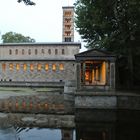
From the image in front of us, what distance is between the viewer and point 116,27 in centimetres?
3769

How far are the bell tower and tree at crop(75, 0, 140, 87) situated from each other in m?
45.0

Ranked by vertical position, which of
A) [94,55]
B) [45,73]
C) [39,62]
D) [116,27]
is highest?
[116,27]

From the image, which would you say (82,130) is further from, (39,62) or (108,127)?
(39,62)

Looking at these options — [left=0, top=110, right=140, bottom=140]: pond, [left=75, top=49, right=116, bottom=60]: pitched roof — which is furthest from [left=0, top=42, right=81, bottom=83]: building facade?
[left=0, top=110, right=140, bottom=140]: pond

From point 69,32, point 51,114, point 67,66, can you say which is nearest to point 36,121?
point 51,114

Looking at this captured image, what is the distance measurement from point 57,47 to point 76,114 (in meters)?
49.5

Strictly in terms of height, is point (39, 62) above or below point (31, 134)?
above

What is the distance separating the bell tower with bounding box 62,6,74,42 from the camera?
86.6 meters

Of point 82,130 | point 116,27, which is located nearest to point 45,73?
point 116,27

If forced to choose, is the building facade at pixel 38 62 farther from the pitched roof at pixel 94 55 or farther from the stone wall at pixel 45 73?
the pitched roof at pixel 94 55

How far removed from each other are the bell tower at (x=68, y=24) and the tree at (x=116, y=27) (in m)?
45.0

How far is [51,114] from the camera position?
949 inches

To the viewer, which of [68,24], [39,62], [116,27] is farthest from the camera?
[68,24]

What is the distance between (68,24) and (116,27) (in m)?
50.4
